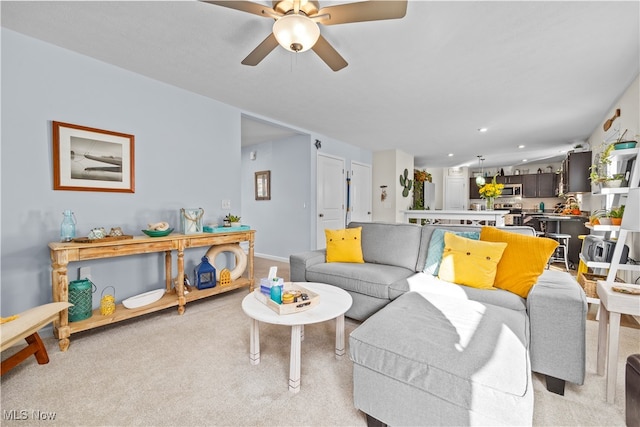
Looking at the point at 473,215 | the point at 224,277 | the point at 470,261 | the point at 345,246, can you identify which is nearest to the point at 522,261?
the point at 470,261

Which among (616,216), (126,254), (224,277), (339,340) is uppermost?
(616,216)

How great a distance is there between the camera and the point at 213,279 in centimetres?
315

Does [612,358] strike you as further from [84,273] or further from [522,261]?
[84,273]

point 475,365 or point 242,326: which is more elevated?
point 475,365

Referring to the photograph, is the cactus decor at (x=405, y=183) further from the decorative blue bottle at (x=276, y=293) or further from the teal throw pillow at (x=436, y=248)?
the decorative blue bottle at (x=276, y=293)

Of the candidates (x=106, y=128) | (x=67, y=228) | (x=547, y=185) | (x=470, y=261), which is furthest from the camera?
(x=547, y=185)

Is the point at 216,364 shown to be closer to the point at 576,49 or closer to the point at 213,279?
the point at 213,279

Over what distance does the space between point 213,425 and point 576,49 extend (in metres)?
3.68

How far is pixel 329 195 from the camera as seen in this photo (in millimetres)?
5473

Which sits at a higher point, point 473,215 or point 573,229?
point 473,215

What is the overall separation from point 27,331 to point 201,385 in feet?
3.55

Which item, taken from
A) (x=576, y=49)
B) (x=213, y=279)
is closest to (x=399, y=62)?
(x=576, y=49)

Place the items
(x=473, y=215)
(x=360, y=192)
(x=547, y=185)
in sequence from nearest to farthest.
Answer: (x=473, y=215), (x=360, y=192), (x=547, y=185)

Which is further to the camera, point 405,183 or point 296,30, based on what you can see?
point 405,183
